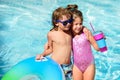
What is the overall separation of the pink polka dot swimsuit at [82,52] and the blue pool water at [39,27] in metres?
2.27

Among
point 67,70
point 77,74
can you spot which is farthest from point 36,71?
point 77,74

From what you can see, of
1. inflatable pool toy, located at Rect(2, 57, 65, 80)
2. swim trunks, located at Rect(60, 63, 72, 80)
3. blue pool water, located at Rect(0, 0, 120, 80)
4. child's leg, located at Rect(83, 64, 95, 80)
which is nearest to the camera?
inflatable pool toy, located at Rect(2, 57, 65, 80)

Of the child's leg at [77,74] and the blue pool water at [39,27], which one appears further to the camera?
the blue pool water at [39,27]

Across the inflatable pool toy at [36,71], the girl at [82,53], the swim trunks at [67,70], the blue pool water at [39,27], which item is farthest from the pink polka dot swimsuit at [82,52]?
the blue pool water at [39,27]

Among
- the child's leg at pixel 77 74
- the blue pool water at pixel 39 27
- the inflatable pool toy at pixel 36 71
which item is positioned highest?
the inflatable pool toy at pixel 36 71

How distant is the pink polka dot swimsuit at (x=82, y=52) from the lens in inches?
202

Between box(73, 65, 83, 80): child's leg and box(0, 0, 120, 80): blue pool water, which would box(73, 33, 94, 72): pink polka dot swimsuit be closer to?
box(73, 65, 83, 80): child's leg

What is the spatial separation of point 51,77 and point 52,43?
2.05ft

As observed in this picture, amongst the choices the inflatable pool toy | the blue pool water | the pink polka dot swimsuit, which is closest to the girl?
the pink polka dot swimsuit

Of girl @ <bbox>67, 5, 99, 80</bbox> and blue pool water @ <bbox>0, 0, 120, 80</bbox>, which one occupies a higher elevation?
girl @ <bbox>67, 5, 99, 80</bbox>

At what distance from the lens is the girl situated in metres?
5.11

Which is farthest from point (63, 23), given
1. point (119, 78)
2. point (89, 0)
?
point (89, 0)

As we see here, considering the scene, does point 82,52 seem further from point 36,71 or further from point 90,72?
point 36,71

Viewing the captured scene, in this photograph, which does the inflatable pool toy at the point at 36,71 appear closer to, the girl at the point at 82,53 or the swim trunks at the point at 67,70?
the swim trunks at the point at 67,70
